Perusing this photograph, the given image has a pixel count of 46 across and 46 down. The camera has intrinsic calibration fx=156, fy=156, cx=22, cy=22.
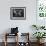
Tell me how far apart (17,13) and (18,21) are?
354mm

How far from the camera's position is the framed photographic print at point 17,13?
6.78 meters

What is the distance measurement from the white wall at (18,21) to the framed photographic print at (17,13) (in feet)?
0.43

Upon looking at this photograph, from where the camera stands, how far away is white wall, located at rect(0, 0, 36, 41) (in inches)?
266

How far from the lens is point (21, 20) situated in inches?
269

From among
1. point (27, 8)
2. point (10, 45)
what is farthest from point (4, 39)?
point (27, 8)

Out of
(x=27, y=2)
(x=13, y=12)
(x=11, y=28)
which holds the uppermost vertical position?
(x=27, y=2)

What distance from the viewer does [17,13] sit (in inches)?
268

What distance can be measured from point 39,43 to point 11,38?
1525 mm

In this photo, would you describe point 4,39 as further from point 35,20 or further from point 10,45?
point 35,20

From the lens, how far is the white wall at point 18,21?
22.2 feet

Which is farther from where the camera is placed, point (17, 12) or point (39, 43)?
point (17, 12)

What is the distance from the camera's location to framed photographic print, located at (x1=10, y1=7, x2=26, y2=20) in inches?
267

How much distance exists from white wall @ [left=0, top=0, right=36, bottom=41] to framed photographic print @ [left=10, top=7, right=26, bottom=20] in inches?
5.2

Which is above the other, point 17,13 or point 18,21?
point 17,13
